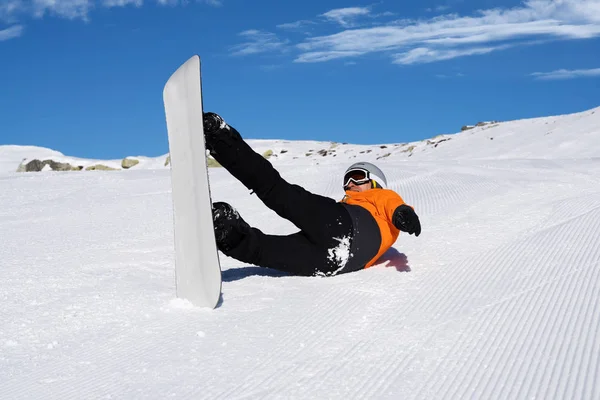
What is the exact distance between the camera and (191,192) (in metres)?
2.94

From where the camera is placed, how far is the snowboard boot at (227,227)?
9.72 feet

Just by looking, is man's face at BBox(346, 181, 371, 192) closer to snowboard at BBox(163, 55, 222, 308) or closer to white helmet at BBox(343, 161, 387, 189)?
white helmet at BBox(343, 161, 387, 189)

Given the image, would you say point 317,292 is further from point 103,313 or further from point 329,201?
point 103,313

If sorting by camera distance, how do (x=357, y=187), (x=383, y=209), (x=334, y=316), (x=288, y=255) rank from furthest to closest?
1. (x=357, y=187)
2. (x=383, y=209)
3. (x=288, y=255)
4. (x=334, y=316)

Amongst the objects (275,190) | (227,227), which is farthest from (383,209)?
(227,227)

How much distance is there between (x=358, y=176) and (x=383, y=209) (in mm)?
Result: 366

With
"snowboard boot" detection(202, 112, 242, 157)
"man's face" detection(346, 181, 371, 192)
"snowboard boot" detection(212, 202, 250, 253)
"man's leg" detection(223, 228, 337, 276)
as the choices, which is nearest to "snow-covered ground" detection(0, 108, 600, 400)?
"man's leg" detection(223, 228, 337, 276)

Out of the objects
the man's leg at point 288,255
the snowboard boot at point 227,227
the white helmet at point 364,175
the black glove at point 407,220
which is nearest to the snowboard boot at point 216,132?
the snowboard boot at point 227,227

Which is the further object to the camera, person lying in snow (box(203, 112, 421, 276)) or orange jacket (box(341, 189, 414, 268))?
orange jacket (box(341, 189, 414, 268))

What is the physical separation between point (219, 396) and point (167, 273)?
5.95ft

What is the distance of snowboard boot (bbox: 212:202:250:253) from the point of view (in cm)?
296

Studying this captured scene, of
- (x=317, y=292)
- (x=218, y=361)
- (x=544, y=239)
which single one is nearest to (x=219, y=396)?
(x=218, y=361)

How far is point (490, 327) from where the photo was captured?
2.39m

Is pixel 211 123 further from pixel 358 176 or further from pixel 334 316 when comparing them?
pixel 358 176
